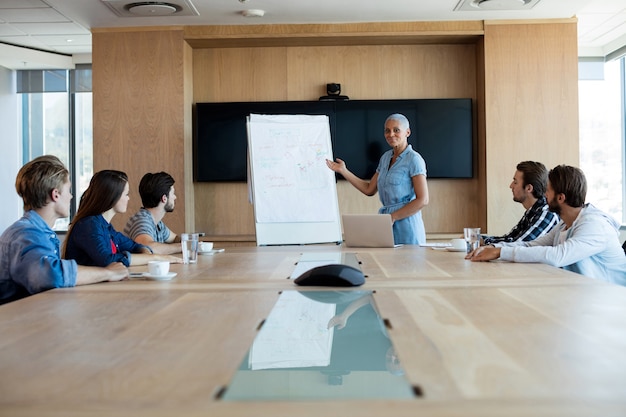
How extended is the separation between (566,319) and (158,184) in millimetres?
2537

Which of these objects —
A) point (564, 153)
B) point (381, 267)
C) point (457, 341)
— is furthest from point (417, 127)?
point (457, 341)

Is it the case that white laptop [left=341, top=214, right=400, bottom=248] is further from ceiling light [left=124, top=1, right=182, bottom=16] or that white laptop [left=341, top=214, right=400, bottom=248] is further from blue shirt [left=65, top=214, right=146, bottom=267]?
ceiling light [left=124, top=1, right=182, bottom=16]

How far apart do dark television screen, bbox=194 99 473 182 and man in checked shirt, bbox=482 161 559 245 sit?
2171 millimetres

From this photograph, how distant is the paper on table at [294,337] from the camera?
1.09 m

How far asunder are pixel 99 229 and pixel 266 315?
1425mm

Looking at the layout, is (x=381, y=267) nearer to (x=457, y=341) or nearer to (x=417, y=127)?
(x=457, y=341)

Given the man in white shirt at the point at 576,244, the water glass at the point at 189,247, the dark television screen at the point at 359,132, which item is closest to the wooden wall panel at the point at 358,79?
the dark television screen at the point at 359,132

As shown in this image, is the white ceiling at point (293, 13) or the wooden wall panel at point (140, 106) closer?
the white ceiling at point (293, 13)

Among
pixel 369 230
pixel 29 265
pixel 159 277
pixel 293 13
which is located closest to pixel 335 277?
pixel 159 277

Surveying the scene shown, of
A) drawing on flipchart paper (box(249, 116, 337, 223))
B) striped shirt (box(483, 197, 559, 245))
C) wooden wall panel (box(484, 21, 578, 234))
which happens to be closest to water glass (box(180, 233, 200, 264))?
striped shirt (box(483, 197, 559, 245))

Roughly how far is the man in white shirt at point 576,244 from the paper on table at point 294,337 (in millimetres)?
1195

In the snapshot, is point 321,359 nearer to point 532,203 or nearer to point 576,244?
point 576,244

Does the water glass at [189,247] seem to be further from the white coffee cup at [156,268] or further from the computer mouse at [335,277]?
the computer mouse at [335,277]

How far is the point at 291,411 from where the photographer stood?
85 cm
